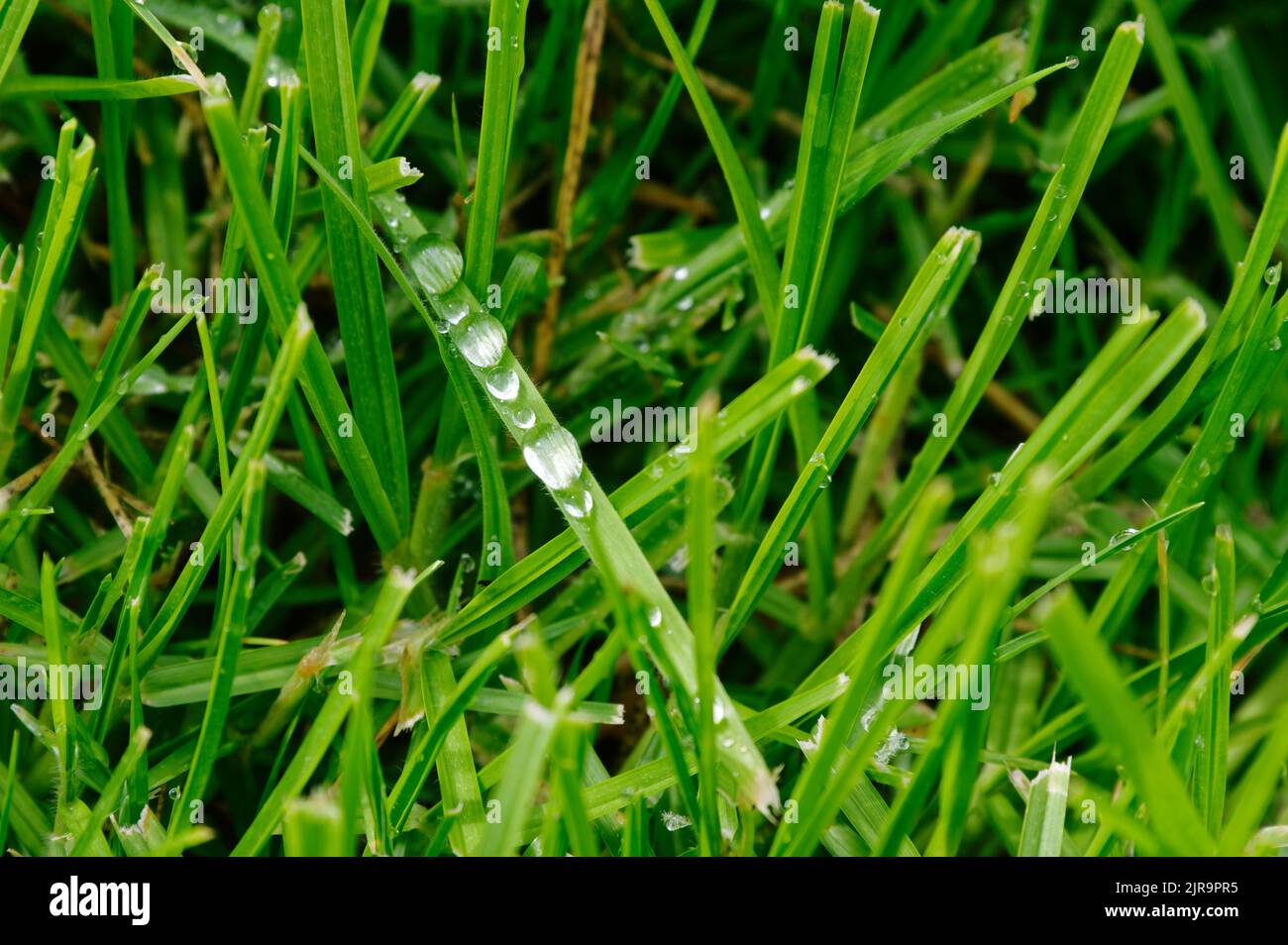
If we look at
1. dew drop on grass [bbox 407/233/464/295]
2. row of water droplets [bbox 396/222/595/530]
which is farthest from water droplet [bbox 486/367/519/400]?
dew drop on grass [bbox 407/233/464/295]

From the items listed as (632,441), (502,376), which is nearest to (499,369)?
(502,376)

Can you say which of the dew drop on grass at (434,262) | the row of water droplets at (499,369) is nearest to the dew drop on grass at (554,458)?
the row of water droplets at (499,369)

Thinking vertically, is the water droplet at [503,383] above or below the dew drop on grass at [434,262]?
below

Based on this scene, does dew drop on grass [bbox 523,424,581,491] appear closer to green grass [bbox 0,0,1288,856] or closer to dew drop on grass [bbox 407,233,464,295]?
green grass [bbox 0,0,1288,856]

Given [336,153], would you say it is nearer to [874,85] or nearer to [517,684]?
[517,684]

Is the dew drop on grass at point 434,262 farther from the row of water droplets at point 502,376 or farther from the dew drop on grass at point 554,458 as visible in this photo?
the dew drop on grass at point 554,458
